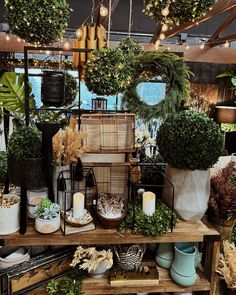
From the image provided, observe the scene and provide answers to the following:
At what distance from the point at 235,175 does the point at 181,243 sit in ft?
1.68

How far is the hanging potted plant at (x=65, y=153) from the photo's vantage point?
1657mm

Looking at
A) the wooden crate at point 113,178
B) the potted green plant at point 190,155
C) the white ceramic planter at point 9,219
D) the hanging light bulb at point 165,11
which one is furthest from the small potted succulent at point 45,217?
the hanging light bulb at point 165,11

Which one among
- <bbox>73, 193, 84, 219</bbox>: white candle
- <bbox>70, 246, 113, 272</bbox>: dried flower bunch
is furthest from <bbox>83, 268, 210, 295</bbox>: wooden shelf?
<bbox>73, 193, 84, 219</bbox>: white candle

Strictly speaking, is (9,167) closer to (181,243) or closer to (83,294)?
(83,294)

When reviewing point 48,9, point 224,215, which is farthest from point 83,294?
point 48,9

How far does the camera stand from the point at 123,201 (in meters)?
1.78

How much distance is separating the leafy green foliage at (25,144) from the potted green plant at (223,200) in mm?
1015

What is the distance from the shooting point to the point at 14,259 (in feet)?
5.54

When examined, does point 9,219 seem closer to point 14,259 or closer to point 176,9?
point 14,259

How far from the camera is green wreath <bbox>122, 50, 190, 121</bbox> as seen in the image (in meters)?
1.87

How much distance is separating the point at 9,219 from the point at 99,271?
1.91 ft

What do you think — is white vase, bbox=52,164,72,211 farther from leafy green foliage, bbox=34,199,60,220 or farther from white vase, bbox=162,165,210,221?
white vase, bbox=162,165,210,221

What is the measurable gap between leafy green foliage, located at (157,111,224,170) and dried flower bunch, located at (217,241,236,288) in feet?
1.95

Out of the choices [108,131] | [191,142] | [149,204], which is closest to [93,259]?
[149,204]
